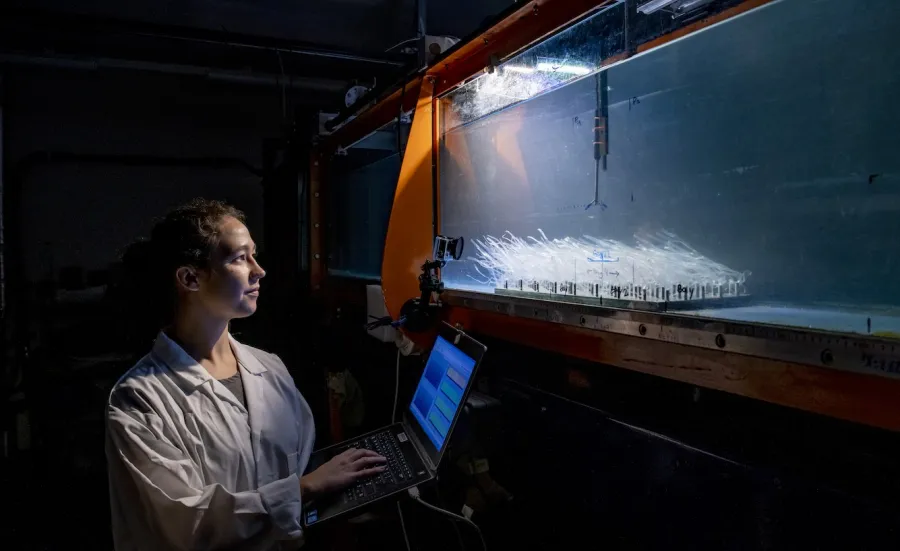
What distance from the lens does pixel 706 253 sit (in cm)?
155

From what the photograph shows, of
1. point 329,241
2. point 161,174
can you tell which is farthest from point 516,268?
point 161,174

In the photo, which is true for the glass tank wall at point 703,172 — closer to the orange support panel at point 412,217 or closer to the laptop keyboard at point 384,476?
the orange support panel at point 412,217

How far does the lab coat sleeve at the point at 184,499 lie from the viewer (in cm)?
110

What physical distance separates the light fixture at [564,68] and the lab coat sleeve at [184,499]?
1.25m

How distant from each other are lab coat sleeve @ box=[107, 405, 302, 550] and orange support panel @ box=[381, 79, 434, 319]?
88 centimetres

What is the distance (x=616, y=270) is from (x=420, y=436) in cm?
69

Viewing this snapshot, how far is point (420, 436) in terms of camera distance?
151 cm

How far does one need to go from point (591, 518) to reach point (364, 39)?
3.24 metres

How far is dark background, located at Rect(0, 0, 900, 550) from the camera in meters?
2.00

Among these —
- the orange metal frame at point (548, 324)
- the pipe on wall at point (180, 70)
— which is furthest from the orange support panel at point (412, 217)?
the pipe on wall at point (180, 70)

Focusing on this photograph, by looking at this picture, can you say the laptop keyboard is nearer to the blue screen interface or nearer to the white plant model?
the blue screen interface

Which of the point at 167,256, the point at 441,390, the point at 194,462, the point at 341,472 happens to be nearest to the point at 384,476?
the point at 341,472

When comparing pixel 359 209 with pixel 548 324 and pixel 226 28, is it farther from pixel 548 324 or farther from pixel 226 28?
pixel 548 324

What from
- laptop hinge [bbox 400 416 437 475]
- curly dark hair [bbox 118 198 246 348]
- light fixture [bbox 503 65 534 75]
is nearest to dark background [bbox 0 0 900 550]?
laptop hinge [bbox 400 416 437 475]
